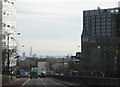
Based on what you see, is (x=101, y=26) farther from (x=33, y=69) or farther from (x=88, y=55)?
(x=33, y=69)

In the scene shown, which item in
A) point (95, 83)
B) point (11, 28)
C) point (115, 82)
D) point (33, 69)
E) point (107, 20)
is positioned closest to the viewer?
point (115, 82)

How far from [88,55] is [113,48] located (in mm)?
21558

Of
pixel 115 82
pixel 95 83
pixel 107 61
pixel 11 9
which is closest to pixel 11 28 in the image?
pixel 11 9

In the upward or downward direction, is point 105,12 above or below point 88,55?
above

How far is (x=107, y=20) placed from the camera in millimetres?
108188

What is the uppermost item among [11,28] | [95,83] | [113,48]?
[11,28]

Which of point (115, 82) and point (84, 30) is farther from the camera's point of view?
point (84, 30)

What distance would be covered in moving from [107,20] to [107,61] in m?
18.9

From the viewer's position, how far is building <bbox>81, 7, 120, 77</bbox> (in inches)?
3561

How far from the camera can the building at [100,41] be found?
90.4 m

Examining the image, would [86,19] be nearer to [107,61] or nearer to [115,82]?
[107,61]

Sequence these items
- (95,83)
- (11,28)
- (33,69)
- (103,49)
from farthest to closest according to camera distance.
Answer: (33,69) < (11,28) < (103,49) < (95,83)

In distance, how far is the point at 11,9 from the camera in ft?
409

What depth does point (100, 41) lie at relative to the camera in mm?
102812
